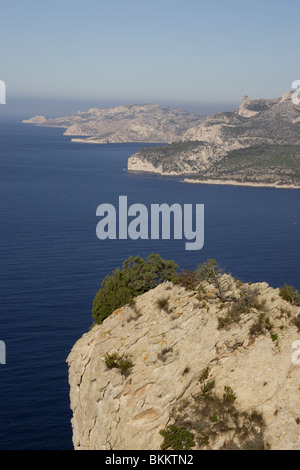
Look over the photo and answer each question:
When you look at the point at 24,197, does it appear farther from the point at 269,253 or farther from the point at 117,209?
the point at 269,253

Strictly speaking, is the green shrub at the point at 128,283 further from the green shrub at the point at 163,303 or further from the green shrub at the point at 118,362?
the green shrub at the point at 118,362

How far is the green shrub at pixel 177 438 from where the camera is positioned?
25.8 meters

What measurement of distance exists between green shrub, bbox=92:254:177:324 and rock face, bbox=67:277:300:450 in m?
4.16

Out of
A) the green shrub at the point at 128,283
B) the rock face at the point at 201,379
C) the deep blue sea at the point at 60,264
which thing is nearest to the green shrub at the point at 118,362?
the rock face at the point at 201,379

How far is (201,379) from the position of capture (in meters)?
28.1

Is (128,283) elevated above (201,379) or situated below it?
above

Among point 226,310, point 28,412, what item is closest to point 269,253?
point 28,412

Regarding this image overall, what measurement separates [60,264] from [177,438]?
75.8 meters

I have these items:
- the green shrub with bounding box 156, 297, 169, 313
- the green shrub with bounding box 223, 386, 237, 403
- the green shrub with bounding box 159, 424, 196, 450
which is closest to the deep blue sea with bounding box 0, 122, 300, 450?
the green shrub with bounding box 156, 297, 169, 313

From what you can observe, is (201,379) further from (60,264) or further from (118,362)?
(60,264)

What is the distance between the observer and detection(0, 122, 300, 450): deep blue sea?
53125 mm

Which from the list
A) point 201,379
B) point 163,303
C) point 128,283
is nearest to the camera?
point 201,379

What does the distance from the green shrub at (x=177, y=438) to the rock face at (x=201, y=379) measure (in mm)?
300

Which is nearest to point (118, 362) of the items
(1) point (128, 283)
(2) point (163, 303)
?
(2) point (163, 303)
